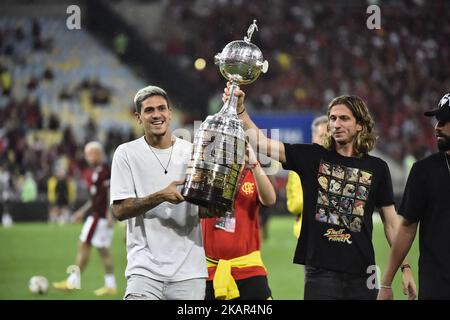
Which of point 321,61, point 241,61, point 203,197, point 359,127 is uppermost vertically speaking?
point 321,61

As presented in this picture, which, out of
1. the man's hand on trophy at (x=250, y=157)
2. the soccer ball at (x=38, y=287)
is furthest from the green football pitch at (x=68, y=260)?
the man's hand on trophy at (x=250, y=157)

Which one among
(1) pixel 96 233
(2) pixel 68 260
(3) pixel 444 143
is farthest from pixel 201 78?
(3) pixel 444 143

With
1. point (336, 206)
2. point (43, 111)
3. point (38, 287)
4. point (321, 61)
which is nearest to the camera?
point (336, 206)

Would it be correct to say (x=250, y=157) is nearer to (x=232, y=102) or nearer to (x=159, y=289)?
(x=232, y=102)

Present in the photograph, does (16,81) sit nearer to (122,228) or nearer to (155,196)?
(122,228)

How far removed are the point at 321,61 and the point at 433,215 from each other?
22698 millimetres

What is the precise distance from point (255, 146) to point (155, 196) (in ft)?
2.77

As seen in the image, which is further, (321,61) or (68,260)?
(321,61)

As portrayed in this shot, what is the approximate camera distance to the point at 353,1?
24891 mm

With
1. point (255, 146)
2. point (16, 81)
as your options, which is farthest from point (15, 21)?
point (255, 146)

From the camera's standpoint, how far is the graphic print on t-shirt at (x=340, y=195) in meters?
5.30

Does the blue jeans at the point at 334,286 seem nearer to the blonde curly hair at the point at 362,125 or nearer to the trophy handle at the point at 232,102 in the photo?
the blonde curly hair at the point at 362,125

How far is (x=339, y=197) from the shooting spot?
5.33m

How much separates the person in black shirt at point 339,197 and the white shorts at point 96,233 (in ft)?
19.5
